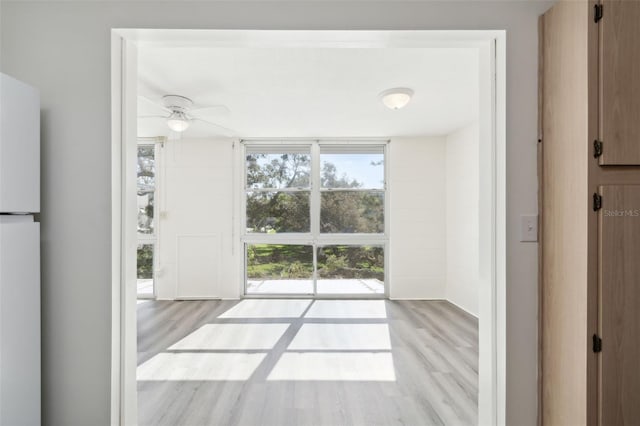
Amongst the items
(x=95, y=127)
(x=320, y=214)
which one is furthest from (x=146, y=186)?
(x=95, y=127)

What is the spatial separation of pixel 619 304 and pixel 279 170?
14.2 ft

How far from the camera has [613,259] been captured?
1261 mm

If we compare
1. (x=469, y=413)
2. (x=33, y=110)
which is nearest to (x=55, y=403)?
(x=33, y=110)

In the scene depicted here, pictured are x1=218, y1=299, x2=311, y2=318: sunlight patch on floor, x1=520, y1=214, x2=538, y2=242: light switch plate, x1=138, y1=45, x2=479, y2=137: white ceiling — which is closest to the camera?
x1=520, y1=214, x2=538, y2=242: light switch plate

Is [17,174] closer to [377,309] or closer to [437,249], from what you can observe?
[377,309]

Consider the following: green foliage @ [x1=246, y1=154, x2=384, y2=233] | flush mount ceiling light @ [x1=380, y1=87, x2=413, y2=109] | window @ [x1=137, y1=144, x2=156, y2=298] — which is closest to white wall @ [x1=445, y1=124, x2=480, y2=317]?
green foliage @ [x1=246, y1=154, x2=384, y2=233]

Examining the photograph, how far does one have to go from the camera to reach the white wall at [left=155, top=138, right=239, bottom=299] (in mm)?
4836

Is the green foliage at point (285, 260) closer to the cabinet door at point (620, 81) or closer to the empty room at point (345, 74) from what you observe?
the empty room at point (345, 74)

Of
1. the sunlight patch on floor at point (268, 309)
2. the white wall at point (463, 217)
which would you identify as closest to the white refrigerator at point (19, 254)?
the sunlight patch on floor at point (268, 309)

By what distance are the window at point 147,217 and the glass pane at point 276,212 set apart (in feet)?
4.78

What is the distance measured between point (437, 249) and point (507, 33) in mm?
3787

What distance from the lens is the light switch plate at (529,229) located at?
5.07 feet

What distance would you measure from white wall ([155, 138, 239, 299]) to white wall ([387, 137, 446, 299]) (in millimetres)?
2470

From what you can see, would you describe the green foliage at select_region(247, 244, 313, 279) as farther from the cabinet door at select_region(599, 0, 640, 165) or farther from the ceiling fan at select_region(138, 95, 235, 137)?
the cabinet door at select_region(599, 0, 640, 165)
